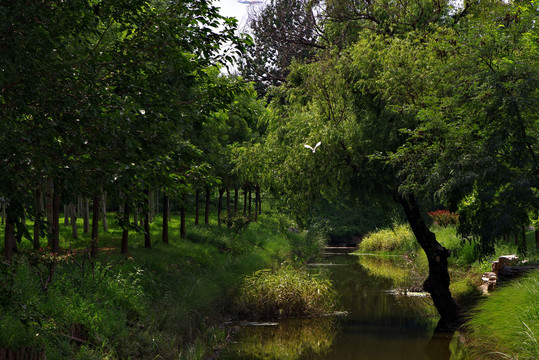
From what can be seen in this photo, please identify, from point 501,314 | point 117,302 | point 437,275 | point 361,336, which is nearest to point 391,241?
point 437,275

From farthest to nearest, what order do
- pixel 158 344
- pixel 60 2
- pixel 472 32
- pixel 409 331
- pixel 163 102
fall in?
1. pixel 409 331
2. pixel 472 32
3. pixel 158 344
4. pixel 163 102
5. pixel 60 2

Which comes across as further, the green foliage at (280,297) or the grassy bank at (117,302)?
the green foliage at (280,297)

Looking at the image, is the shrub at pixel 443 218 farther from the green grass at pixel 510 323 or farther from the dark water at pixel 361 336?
the green grass at pixel 510 323

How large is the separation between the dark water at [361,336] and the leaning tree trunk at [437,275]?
55cm

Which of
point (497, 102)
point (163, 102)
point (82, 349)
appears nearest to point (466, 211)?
point (497, 102)

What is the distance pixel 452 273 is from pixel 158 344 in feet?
44.0

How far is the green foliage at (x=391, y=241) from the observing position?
108ft

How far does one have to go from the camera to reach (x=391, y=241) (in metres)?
34.8

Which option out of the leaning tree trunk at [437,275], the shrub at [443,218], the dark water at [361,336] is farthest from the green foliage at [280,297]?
the shrub at [443,218]

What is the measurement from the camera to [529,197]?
10188 mm

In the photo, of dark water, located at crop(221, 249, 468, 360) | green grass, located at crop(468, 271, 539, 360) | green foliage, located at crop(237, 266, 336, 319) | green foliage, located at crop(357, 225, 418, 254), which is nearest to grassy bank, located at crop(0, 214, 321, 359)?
green foliage, located at crop(237, 266, 336, 319)

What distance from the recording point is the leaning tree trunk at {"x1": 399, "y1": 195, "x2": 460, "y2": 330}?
13.9 meters

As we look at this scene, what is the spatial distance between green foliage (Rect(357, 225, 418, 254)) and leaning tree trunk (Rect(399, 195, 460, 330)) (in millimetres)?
17279

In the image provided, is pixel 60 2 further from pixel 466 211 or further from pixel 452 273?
pixel 452 273
